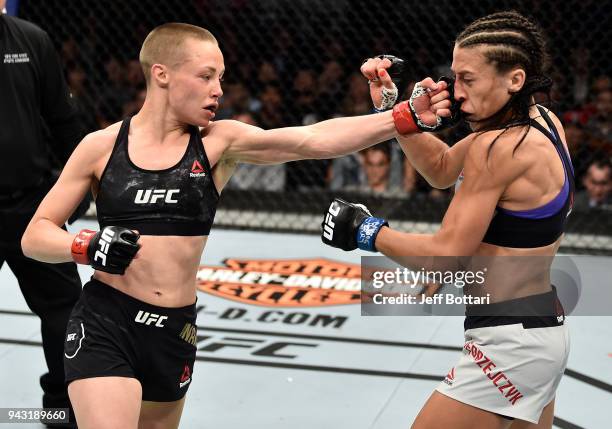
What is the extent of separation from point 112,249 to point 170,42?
59 cm

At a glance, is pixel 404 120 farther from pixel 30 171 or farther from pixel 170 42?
pixel 30 171

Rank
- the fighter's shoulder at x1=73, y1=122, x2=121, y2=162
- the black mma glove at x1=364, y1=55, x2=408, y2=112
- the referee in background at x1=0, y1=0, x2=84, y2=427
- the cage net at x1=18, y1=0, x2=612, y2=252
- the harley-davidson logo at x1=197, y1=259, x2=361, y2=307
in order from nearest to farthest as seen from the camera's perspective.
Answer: the fighter's shoulder at x1=73, y1=122, x2=121, y2=162, the black mma glove at x1=364, y1=55, x2=408, y2=112, the referee in background at x1=0, y1=0, x2=84, y2=427, the harley-davidson logo at x1=197, y1=259, x2=361, y2=307, the cage net at x1=18, y1=0, x2=612, y2=252

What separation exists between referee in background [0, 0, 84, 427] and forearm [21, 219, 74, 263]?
80 cm

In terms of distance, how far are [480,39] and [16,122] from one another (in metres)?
1.75

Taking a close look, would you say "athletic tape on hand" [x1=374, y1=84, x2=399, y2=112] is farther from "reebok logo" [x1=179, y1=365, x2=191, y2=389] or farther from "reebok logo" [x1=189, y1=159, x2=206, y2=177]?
"reebok logo" [x1=179, y1=365, x2=191, y2=389]

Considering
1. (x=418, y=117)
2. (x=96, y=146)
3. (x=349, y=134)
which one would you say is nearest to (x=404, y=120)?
(x=418, y=117)

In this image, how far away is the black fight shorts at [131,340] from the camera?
2268 millimetres

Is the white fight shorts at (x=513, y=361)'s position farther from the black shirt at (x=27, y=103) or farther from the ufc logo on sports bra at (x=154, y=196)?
the black shirt at (x=27, y=103)

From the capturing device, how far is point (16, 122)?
124 inches

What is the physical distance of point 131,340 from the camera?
2.30 metres

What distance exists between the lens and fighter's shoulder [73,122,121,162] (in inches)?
92.1

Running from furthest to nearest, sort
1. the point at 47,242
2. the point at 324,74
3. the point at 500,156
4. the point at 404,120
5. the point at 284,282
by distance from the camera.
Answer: the point at 324,74
the point at 284,282
the point at 404,120
the point at 47,242
the point at 500,156

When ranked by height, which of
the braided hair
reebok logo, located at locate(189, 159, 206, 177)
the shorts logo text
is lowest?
the shorts logo text

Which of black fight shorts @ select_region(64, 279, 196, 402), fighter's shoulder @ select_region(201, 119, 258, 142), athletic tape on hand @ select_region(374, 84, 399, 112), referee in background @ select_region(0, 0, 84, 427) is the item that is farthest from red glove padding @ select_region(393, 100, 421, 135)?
referee in background @ select_region(0, 0, 84, 427)
